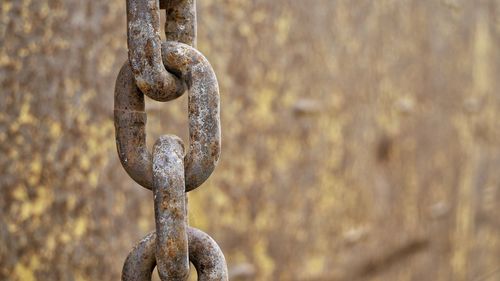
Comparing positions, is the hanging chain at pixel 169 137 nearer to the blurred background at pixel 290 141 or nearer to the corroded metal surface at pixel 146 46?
the corroded metal surface at pixel 146 46

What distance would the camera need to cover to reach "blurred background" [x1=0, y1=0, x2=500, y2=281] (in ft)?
2.57

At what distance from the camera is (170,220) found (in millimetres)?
414

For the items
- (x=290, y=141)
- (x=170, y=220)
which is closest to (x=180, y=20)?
(x=170, y=220)

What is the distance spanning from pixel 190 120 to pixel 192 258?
105mm

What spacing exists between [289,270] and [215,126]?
0.85 meters

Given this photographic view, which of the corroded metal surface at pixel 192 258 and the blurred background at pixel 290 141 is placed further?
the blurred background at pixel 290 141

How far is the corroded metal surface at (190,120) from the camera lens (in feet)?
1.42

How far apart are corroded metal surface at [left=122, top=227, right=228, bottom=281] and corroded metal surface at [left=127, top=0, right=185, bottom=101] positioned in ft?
0.37

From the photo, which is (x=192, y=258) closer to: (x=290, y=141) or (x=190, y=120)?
(x=190, y=120)

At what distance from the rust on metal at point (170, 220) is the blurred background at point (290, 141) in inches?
16.2

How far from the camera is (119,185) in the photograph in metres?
0.89

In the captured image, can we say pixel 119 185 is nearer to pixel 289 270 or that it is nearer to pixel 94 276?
pixel 94 276

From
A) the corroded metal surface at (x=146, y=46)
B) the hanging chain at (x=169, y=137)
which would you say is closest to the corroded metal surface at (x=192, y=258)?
the hanging chain at (x=169, y=137)

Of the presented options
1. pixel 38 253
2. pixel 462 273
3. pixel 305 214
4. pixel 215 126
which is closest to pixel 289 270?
pixel 305 214
